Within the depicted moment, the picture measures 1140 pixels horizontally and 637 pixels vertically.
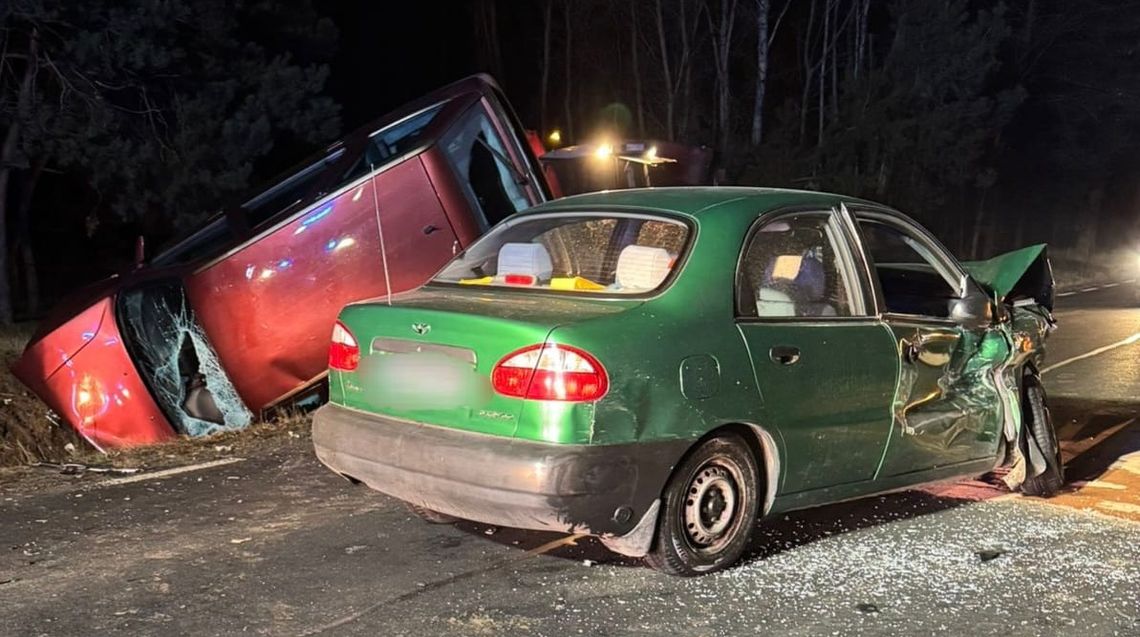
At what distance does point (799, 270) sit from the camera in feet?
15.2

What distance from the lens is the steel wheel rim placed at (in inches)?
163

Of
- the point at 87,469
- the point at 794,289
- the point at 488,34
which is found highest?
the point at 488,34

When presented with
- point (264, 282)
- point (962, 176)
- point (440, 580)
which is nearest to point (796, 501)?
point (440, 580)

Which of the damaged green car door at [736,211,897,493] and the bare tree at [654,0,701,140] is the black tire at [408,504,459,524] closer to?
Result: the damaged green car door at [736,211,897,493]

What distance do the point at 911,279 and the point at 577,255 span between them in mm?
2627

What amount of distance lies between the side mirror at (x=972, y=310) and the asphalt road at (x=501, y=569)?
0.95 meters

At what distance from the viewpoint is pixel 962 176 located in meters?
24.8

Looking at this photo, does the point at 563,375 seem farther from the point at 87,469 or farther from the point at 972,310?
the point at 87,469

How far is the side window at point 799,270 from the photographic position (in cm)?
446

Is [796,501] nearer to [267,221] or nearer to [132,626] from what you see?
[132,626]

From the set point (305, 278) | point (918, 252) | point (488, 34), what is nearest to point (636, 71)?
point (488, 34)

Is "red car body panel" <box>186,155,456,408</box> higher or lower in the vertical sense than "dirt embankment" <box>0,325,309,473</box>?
higher

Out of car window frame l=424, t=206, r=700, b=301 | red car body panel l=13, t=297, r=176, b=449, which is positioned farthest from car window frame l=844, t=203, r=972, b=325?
red car body panel l=13, t=297, r=176, b=449

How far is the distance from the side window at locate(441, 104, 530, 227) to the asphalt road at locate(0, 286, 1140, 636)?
8.35ft
